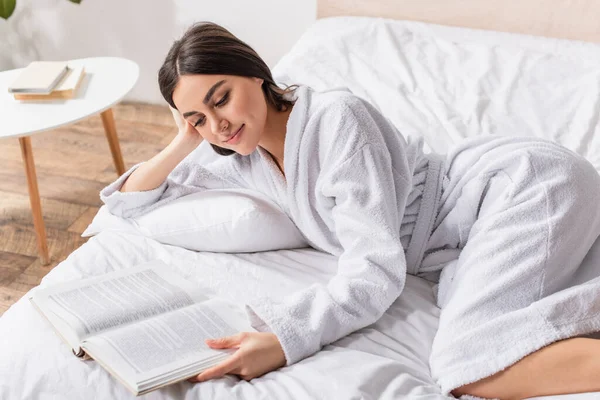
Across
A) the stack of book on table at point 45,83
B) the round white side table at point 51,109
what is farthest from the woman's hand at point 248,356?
the stack of book on table at point 45,83

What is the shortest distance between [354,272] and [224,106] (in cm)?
38

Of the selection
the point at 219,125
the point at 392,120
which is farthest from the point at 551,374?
the point at 392,120

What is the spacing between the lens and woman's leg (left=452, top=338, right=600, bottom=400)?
98 centimetres

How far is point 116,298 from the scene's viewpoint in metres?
1.20

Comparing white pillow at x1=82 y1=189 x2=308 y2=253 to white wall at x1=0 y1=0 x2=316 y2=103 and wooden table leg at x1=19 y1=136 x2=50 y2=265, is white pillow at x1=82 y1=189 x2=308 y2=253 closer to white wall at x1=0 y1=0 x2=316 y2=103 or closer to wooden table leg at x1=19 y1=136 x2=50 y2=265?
wooden table leg at x1=19 y1=136 x2=50 y2=265

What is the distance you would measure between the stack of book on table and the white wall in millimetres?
735

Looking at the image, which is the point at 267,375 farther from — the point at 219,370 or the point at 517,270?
the point at 517,270

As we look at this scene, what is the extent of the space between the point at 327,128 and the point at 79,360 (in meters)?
0.59

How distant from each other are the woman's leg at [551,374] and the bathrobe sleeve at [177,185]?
76 cm

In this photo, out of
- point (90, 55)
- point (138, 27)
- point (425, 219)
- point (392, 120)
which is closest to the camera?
point (425, 219)

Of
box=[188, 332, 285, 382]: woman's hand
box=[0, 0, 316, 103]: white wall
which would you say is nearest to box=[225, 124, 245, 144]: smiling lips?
box=[188, 332, 285, 382]: woman's hand

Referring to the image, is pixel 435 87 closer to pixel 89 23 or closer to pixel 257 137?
pixel 257 137

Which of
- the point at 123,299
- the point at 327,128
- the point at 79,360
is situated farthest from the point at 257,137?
the point at 79,360

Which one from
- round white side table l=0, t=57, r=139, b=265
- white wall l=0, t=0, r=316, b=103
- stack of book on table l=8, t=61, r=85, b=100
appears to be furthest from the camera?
white wall l=0, t=0, r=316, b=103
